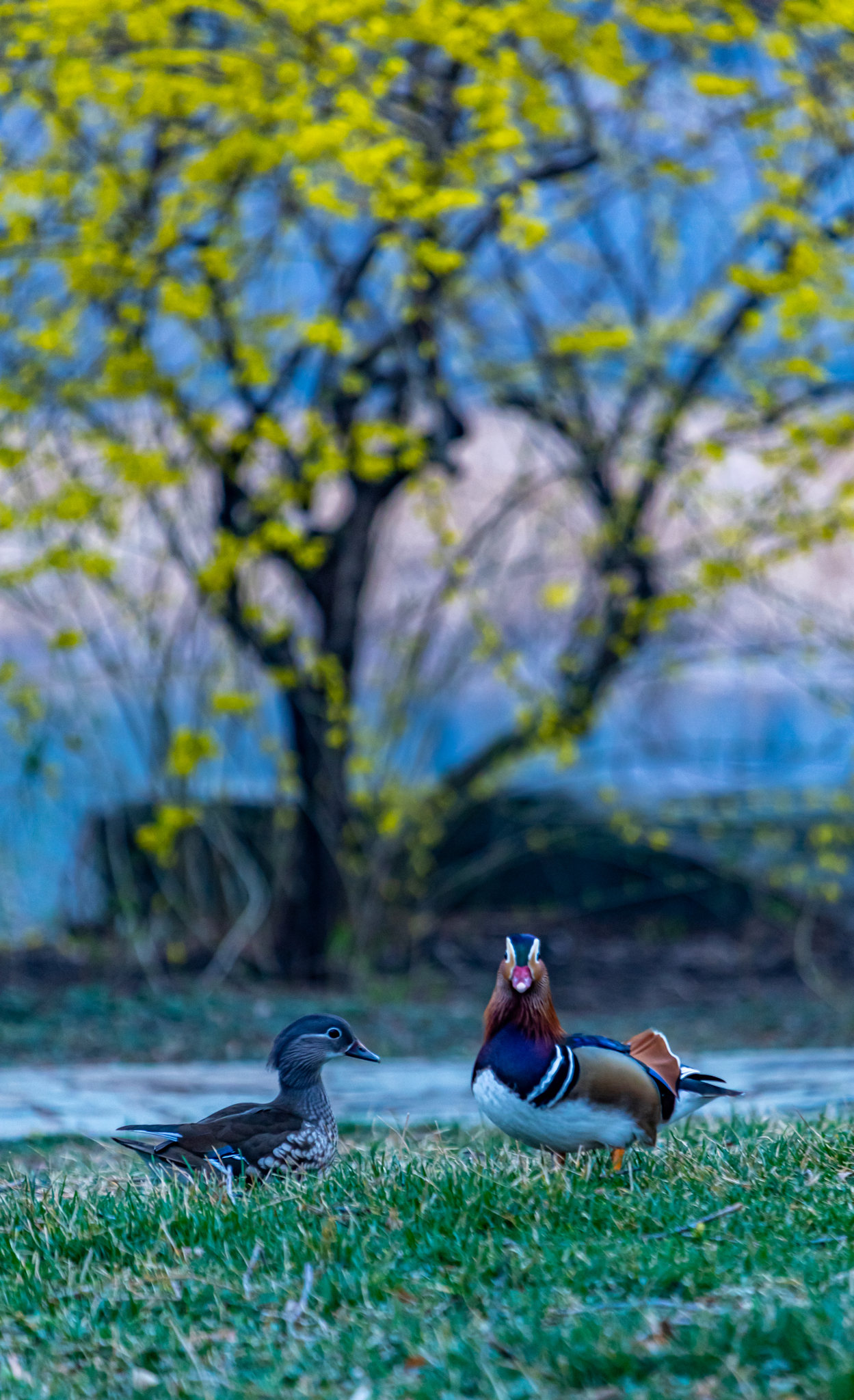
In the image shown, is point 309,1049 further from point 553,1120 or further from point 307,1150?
point 553,1120

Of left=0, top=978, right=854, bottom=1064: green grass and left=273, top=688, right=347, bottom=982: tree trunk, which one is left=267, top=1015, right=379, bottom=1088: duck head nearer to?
left=0, top=978, right=854, bottom=1064: green grass

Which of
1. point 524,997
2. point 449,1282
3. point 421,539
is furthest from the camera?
point 421,539

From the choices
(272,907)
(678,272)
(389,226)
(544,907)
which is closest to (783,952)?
(544,907)

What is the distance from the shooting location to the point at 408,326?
28.6ft

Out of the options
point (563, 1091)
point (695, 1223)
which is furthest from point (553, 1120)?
point (695, 1223)

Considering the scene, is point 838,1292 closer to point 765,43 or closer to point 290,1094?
point 290,1094

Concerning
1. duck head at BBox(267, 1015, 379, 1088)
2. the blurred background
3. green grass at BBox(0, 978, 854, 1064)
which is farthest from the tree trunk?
duck head at BBox(267, 1015, 379, 1088)

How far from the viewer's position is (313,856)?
9477 millimetres

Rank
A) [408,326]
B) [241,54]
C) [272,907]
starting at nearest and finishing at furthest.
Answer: [241,54], [408,326], [272,907]

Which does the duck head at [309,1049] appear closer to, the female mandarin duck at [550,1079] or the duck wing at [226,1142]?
the duck wing at [226,1142]

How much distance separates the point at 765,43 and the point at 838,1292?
23.3 feet

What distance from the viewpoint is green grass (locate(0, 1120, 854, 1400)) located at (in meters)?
2.68

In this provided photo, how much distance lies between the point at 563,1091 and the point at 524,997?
27 centimetres

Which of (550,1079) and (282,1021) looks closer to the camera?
(550,1079)
